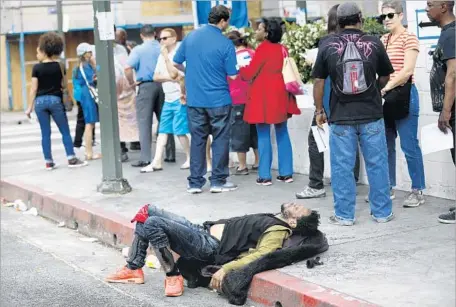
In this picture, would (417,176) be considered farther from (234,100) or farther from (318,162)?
(234,100)

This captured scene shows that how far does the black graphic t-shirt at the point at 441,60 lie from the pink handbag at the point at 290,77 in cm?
248

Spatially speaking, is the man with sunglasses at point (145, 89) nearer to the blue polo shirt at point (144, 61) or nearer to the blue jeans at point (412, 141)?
the blue polo shirt at point (144, 61)

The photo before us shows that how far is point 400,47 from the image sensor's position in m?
8.42

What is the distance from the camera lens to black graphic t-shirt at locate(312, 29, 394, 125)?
7711 mm

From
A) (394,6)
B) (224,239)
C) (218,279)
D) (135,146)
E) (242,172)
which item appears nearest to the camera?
(218,279)

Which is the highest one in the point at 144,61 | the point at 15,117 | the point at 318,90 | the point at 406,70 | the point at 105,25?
the point at 105,25

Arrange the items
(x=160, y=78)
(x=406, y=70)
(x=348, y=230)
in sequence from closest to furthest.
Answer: (x=348, y=230), (x=406, y=70), (x=160, y=78)

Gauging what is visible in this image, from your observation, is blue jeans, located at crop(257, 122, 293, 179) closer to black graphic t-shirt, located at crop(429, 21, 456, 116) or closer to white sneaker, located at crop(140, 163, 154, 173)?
white sneaker, located at crop(140, 163, 154, 173)

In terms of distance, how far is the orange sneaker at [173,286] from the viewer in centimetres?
682

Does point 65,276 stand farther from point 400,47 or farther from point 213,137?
point 400,47

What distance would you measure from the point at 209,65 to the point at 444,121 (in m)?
3.08

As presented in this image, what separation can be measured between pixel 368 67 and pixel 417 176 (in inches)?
58.5

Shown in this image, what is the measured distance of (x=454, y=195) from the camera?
8.82 meters

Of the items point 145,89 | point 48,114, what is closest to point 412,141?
point 145,89
